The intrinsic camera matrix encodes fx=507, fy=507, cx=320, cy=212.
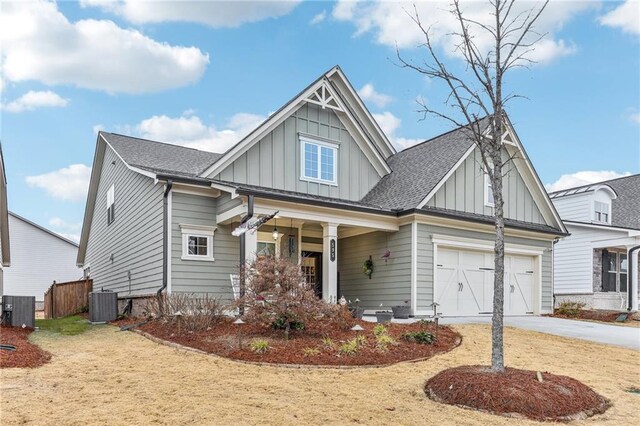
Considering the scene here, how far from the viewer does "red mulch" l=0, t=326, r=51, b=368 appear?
774 cm

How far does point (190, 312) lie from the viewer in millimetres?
10883

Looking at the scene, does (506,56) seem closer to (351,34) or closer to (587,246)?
(351,34)

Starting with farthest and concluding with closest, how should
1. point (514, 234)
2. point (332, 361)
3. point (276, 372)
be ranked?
point (514, 234), point (332, 361), point (276, 372)

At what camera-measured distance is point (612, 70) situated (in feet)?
56.8

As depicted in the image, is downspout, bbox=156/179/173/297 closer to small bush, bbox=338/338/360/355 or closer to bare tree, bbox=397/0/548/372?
small bush, bbox=338/338/360/355

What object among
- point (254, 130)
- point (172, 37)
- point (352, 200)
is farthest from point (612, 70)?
point (172, 37)

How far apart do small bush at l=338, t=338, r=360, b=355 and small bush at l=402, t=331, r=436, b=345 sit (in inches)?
53.2

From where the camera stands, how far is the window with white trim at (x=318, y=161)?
1572 cm

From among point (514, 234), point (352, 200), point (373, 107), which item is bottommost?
point (514, 234)

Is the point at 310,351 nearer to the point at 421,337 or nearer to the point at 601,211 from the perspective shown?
the point at 421,337

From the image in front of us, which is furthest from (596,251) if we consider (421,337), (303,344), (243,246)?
(303,344)

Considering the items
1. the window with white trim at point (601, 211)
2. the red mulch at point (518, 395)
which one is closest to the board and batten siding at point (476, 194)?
the window with white trim at point (601, 211)

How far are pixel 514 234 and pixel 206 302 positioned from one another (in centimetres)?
1109

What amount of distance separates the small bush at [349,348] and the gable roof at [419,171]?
20.9ft
